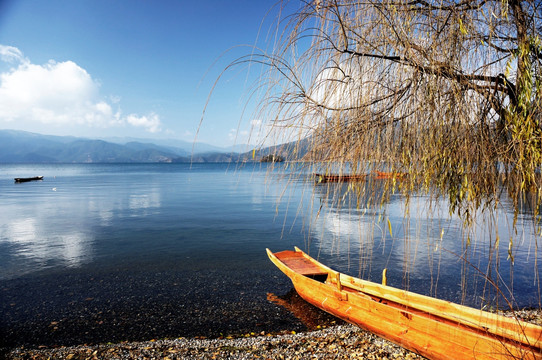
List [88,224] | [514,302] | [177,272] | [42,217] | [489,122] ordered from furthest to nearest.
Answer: [42,217] < [88,224] < [177,272] < [514,302] < [489,122]

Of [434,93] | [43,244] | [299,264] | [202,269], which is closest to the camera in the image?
[434,93]

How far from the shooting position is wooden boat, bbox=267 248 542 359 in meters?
3.95

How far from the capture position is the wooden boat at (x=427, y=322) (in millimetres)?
3949

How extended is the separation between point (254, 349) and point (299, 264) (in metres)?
3.12

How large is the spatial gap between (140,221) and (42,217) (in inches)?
311

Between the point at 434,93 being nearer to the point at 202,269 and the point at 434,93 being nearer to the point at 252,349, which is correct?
the point at 252,349

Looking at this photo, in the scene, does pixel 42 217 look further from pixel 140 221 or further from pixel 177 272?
pixel 177 272

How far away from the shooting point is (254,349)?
588 cm

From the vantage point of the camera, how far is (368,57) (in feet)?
8.90

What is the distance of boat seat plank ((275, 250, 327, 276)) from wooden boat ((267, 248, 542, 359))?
424 millimetres

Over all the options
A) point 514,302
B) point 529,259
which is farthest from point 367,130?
point 529,259

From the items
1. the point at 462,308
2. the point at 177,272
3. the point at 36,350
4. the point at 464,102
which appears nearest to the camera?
the point at 464,102

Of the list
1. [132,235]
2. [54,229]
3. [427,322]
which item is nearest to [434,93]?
[427,322]

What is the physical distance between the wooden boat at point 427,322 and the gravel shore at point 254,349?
0.87 feet
